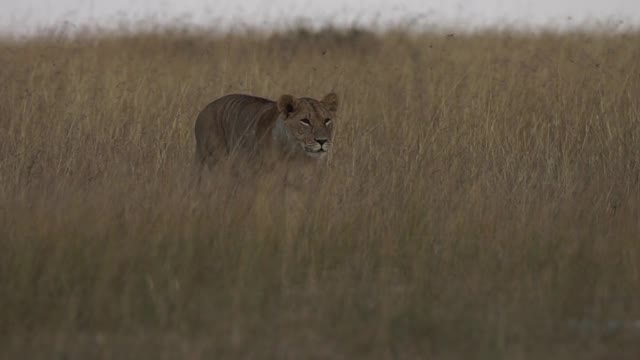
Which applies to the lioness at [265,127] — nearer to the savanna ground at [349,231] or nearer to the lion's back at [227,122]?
the lion's back at [227,122]

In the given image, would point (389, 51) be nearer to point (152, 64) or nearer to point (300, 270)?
point (152, 64)

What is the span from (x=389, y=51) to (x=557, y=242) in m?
10.1

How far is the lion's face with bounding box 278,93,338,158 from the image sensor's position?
7699 millimetres

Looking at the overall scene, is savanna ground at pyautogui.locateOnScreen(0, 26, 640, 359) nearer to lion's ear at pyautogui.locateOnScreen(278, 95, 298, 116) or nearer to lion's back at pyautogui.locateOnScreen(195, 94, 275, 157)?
lion's back at pyautogui.locateOnScreen(195, 94, 275, 157)

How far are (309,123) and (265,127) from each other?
44 cm

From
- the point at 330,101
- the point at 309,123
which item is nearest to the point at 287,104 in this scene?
the point at 309,123

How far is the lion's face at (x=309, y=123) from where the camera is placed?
770 centimetres

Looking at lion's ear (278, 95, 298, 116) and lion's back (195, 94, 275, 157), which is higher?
lion's ear (278, 95, 298, 116)

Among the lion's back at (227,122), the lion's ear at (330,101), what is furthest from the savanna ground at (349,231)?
the lion's ear at (330,101)

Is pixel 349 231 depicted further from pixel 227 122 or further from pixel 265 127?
pixel 227 122

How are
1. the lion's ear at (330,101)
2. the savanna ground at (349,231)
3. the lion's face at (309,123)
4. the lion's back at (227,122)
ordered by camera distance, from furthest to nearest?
the lion's back at (227,122) → the lion's ear at (330,101) → the lion's face at (309,123) → the savanna ground at (349,231)

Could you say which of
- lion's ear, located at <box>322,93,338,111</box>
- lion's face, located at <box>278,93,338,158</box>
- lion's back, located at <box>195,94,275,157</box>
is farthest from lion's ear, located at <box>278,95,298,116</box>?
lion's back, located at <box>195,94,275,157</box>

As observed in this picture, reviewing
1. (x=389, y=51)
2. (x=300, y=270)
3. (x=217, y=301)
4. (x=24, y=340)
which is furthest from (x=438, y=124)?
(x=389, y=51)

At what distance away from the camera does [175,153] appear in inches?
347
